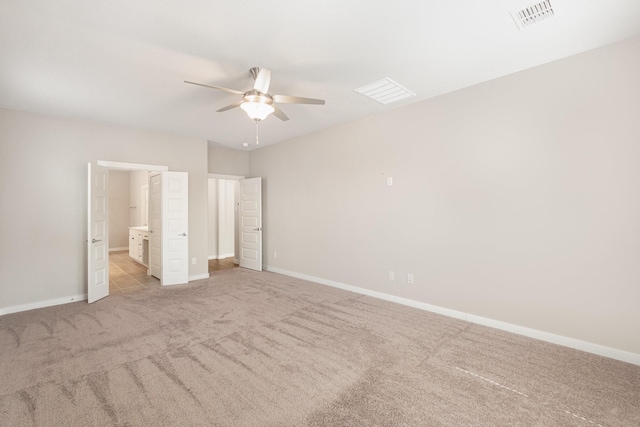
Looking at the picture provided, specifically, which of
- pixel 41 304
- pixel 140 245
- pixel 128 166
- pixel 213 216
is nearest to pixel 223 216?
pixel 213 216

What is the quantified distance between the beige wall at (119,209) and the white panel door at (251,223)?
5747 millimetres

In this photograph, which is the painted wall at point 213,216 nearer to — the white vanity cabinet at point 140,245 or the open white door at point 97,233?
the white vanity cabinet at point 140,245

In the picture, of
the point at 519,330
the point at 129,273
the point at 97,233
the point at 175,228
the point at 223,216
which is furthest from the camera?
the point at 223,216

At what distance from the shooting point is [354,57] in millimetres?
2863

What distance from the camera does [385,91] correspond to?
3.70 metres

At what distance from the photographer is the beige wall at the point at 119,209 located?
981cm

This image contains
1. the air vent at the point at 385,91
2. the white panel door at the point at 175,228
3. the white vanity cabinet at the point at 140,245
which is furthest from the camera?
the white vanity cabinet at the point at 140,245

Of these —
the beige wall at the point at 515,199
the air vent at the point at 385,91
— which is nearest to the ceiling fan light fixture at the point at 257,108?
the air vent at the point at 385,91

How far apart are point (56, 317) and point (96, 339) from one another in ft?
4.33

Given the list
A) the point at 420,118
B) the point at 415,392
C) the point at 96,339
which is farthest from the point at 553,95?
the point at 96,339

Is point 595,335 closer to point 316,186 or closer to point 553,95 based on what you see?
point 553,95

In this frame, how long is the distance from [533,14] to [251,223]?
5.99 metres

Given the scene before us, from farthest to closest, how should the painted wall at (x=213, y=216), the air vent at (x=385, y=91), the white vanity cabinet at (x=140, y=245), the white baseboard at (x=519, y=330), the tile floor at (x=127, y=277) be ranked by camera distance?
the painted wall at (x=213, y=216), the white vanity cabinet at (x=140, y=245), the tile floor at (x=127, y=277), the air vent at (x=385, y=91), the white baseboard at (x=519, y=330)

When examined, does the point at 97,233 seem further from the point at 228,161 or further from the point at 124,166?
the point at 228,161
